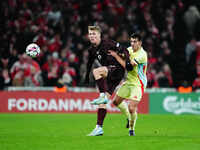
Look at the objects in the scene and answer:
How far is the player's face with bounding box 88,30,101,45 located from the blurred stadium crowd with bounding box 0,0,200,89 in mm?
10189

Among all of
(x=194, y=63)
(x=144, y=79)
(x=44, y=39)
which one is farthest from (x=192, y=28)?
(x=144, y=79)

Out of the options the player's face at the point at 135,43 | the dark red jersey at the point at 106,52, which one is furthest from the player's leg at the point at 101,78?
the player's face at the point at 135,43

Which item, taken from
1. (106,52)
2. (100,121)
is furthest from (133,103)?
(106,52)

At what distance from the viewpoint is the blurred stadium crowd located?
2102 centimetres

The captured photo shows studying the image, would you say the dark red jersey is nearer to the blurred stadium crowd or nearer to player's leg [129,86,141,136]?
player's leg [129,86,141,136]

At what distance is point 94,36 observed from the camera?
10539 millimetres

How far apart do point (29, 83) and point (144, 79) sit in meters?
10.2

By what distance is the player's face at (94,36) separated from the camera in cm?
1051

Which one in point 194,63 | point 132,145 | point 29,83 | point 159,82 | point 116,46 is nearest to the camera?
point 132,145

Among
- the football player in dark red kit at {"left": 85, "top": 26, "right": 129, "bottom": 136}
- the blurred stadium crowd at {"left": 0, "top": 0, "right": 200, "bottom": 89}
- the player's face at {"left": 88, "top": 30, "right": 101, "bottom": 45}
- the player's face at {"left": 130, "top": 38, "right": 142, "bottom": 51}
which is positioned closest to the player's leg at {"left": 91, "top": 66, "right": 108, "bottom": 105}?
the football player in dark red kit at {"left": 85, "top": 26, "right": 129, "bottom": 136}

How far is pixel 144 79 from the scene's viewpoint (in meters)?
11.3

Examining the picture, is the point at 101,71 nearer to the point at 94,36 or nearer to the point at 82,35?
the point at 94,36

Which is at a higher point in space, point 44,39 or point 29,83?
point 44,39

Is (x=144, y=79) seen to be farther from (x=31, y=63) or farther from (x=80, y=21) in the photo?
(x=80, y=21)
